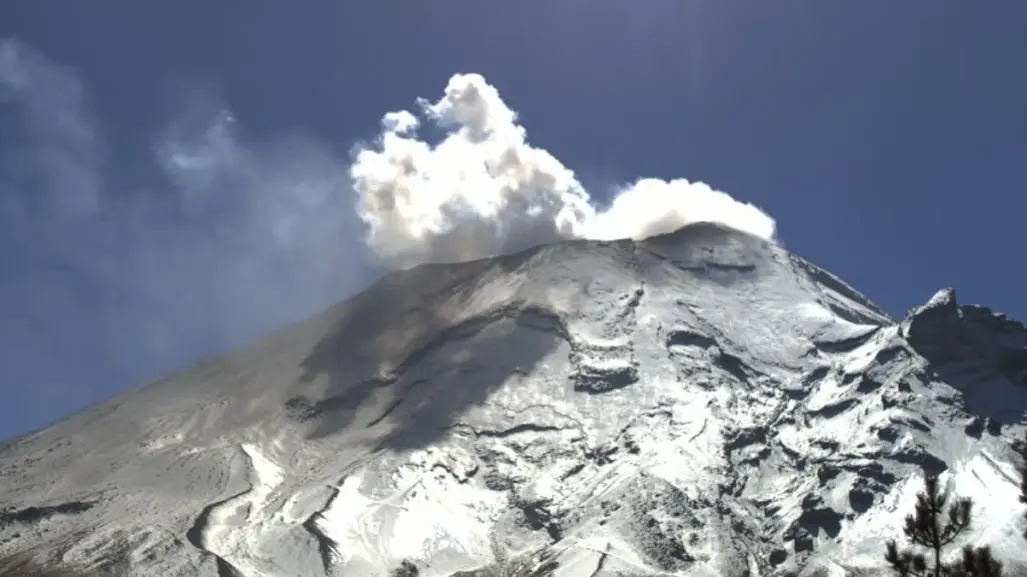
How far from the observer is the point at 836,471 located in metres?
188

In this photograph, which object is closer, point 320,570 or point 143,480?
point 320,570

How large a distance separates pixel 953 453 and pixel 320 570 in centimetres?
10694

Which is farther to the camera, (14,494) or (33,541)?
(14,494)

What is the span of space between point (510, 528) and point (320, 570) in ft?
118

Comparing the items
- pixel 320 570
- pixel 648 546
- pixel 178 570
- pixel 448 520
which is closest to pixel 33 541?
pixel 178 570

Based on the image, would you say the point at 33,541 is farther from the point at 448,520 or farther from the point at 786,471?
the point at 786,471

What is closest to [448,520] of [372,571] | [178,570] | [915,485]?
[372,571]

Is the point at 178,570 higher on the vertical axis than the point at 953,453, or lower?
lower

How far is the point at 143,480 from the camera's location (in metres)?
194

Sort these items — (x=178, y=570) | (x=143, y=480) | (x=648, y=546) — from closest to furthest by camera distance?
1. (x=178, y=570)
2. (x=648, y=546)
3. (x=143, y=480)

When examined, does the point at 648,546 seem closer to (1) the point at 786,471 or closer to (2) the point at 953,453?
(1) the point at 786,471

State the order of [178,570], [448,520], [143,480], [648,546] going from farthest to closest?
[143,480]
[448,520]
[648,546]
[178,570]

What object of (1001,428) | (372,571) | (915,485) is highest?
(1001,428)

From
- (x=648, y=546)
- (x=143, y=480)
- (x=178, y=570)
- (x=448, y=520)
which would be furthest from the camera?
(x=143, y=480)
